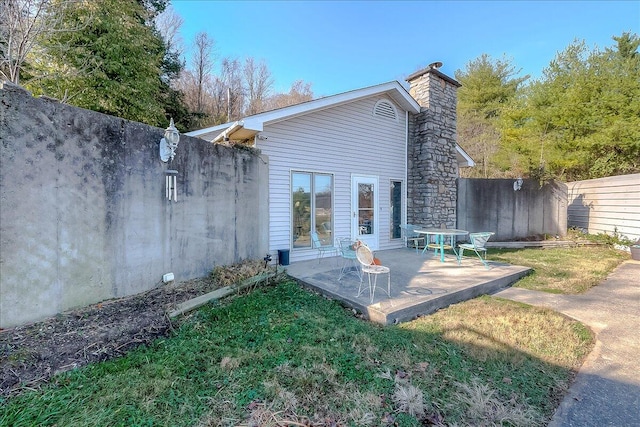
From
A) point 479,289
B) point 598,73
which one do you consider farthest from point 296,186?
point 598,73

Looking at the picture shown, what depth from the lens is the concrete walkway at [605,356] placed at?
2.14 meters

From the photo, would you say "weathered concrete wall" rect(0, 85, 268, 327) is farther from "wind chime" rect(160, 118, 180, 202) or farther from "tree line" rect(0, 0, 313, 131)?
"tree line" rect(0, 0, 313, 131)

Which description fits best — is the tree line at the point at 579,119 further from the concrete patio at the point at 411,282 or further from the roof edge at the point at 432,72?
the concrete patio at the point at 411,282

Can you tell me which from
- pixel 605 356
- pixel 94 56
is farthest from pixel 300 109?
pixel 94 56

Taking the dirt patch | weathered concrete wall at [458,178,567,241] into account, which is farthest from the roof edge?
the dirt patch

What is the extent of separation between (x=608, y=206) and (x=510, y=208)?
9.56 ft

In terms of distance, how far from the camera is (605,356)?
2967mm

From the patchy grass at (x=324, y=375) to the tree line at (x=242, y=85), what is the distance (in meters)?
7.77

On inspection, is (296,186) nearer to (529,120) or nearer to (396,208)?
(396,208)

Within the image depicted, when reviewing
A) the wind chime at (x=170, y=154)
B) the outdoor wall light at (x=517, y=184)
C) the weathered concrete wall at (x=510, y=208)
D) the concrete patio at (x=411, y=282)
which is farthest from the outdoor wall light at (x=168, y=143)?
the outdoor wall light at (x=517, y=184)

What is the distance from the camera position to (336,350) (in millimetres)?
2930

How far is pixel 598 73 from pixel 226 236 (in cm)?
1594

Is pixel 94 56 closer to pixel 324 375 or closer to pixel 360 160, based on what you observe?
pixel 360 160

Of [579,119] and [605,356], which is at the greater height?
[579,119]
